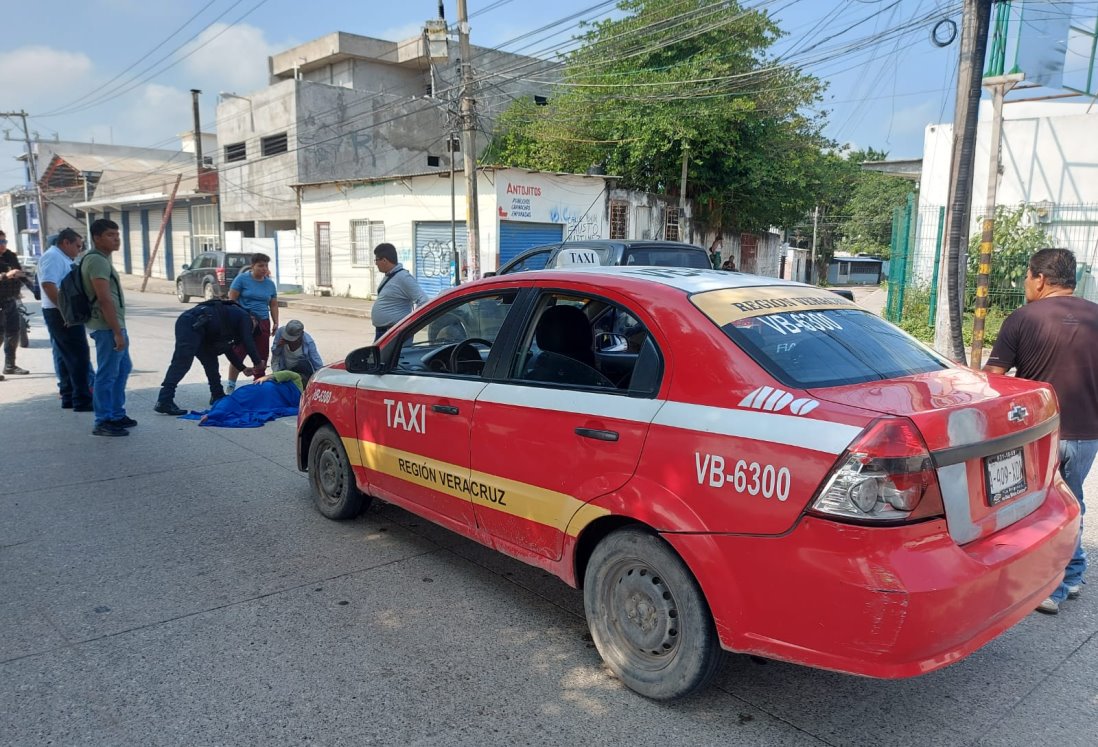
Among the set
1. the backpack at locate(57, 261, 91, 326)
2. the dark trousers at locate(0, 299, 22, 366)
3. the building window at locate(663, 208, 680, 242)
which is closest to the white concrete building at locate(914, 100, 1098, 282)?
the building window at locate(663, 208, 680, 242)

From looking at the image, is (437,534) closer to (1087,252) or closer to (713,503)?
(713,503)

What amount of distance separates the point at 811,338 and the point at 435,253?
20.8 metres

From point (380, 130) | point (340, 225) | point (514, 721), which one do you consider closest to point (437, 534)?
point (514, 721)

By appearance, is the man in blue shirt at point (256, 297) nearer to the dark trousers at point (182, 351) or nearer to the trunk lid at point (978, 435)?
the dark trousers at point (182, 351)

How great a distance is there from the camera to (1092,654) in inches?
133

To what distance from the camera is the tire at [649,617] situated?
2.80 meters

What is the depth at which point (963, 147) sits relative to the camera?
9688 mm

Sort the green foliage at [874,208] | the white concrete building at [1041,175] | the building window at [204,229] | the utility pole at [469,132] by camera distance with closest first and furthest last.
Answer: the white concrete building at [1041,175] → the utility pole at [469,132] → the building window at [204,229] → the green foliage at [874,208]

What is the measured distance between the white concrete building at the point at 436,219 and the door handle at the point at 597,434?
15555 millimetres

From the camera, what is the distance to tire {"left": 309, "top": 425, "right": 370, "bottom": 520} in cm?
478

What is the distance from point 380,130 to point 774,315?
3188 centimetres

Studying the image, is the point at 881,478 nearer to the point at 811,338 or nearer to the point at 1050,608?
the point at 811,338

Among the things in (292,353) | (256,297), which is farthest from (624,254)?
(256,297)

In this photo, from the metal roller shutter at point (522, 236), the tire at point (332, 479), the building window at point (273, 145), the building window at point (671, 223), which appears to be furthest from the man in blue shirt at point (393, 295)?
the building window at point (273, 145)
